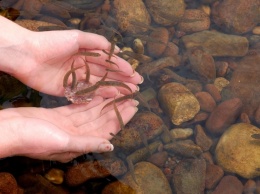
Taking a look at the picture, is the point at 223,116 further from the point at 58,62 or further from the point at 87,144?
the point at 58,62

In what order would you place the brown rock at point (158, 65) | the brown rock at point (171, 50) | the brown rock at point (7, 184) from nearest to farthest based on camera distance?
the brown rock at point (7, 184), the brown rock at point (158, 65), the brown rock at point (171, 50)

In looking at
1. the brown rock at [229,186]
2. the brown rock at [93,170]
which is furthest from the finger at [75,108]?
the brown rock at [229,186]

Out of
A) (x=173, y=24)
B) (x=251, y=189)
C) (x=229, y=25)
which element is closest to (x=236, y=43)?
(x=229, y=25)

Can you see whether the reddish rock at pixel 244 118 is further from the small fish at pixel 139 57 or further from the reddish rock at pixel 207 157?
the small fish at pixel 139 57

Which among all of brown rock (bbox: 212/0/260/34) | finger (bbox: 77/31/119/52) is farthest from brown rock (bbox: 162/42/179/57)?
finger (bbox: 77/31/119/52)

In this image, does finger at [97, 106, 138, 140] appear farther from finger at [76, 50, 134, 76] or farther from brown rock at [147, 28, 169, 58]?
brown rock at [147, 28, 169, 58]

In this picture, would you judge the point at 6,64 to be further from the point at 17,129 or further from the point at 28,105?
the point at 17,129
